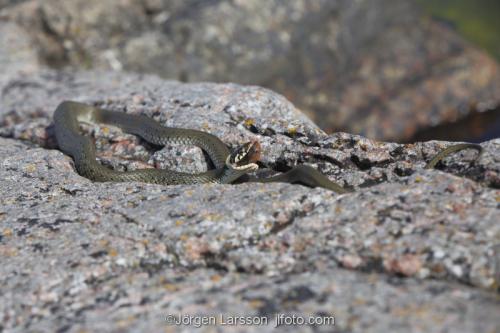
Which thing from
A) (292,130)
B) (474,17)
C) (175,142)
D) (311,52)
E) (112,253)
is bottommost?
(112,253)

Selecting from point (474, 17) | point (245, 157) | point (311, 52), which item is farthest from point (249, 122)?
point (474, 17)

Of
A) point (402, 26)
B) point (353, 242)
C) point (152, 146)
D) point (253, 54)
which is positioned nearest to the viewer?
point (353, 242)

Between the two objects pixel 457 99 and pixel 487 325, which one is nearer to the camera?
pixel 487 325

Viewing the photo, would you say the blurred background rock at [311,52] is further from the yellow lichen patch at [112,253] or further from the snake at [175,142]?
the yellow lichen patch at [112,253]

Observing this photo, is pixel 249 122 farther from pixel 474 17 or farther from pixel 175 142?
pixel 474 17

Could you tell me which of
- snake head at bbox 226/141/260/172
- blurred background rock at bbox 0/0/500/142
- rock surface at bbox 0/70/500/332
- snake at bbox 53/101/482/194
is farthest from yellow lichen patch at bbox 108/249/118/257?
blurred background rock at bbox 0/0/500/142

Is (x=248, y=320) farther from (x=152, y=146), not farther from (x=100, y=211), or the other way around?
(x=152, y=146)

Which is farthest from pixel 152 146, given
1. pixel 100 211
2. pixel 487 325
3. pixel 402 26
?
pixel 402 26
